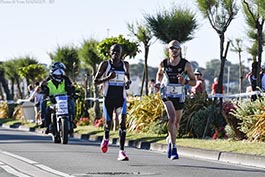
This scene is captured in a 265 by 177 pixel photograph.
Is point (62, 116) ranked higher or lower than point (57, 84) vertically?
lower

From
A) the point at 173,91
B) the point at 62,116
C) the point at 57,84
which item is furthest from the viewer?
the point at 57,84

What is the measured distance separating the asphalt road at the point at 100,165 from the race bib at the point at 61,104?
212 centimetres

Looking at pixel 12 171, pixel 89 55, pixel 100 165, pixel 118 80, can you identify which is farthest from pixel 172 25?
pixel 12 171

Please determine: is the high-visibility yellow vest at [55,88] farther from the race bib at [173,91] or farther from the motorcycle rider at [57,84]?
the race bib at [173,91]

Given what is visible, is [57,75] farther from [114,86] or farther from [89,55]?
[89,55]

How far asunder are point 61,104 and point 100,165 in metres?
5.62

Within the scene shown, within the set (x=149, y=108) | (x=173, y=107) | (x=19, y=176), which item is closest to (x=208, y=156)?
(x=173, y=107)

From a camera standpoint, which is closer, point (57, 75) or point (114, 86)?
point (114, 86)

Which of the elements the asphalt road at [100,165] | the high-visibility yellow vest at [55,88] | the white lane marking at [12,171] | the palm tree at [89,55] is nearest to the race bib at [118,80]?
the asphalt road at [100,165]

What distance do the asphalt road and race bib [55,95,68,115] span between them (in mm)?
2117

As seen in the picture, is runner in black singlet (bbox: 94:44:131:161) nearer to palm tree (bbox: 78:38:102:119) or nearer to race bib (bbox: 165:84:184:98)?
race bib (bbox: 165:84:184:98)

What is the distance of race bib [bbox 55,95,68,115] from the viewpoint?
18141 millimetres

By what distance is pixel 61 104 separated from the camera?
59.7ft

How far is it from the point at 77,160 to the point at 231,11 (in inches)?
331
